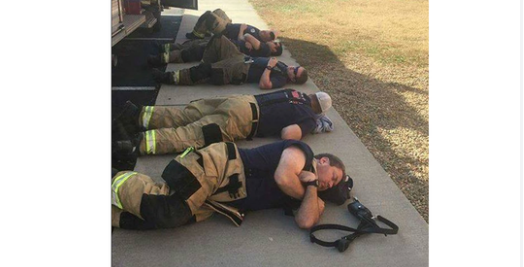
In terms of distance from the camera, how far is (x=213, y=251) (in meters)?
2.98

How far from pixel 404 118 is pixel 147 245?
3083 millimetres

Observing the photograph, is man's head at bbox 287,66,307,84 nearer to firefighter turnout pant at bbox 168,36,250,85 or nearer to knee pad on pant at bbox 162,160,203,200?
firefighter turnout pant at bbox 168,36,250,85

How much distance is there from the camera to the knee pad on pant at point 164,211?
3.08 metres

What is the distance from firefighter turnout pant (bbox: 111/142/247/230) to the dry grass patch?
1.28m

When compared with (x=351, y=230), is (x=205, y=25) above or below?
above

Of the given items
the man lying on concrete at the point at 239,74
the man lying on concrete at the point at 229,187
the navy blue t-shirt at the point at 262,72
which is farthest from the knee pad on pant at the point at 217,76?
the man lying on concrete at the point at 229,187

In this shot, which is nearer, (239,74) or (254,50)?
(239,74)

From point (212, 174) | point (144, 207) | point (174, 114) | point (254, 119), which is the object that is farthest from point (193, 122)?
point (144, 207)

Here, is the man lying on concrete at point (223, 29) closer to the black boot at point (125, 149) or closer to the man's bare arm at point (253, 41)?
the man's bare arm at point (253, 41)

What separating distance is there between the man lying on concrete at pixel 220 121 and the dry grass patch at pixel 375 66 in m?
0.68

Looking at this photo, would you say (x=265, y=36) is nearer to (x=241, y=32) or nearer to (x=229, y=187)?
(x=241, y=32)

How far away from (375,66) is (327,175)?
162 inches

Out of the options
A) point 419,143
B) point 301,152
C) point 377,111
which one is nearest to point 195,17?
point 377,111

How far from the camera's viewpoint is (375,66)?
7.14 meters
